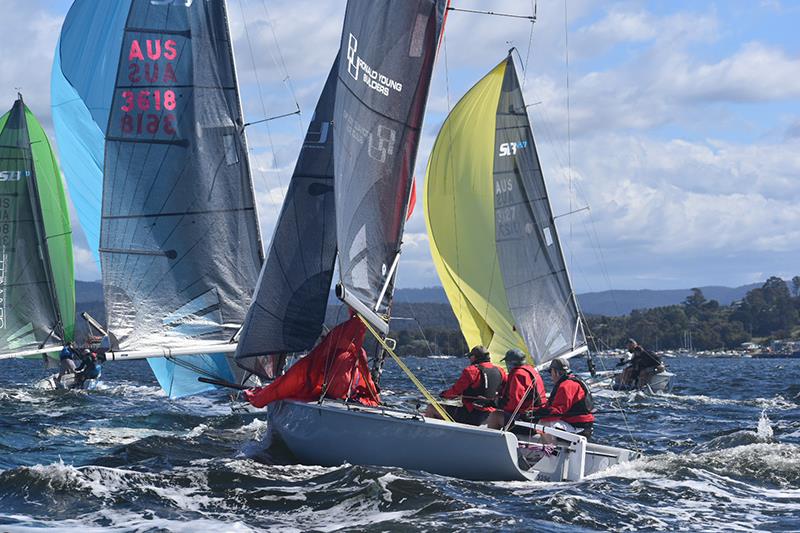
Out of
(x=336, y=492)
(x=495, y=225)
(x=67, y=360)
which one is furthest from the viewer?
(x=67, y=360)

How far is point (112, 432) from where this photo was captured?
17.8m

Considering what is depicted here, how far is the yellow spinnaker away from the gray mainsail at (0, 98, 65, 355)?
958cm

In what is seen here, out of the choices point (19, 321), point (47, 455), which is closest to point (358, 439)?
point (47, 455)

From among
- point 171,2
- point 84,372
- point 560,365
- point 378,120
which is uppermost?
point 171,2

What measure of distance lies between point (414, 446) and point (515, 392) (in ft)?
4.85

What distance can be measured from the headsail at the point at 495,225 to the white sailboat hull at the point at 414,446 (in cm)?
840

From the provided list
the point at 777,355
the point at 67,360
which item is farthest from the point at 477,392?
the point at 777,355

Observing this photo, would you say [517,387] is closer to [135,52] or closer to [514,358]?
[514,358]

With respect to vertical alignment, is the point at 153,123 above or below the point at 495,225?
above

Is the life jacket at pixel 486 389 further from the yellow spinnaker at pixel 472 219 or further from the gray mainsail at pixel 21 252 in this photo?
the gray mainsail at pixel 21 252

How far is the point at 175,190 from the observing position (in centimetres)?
1870

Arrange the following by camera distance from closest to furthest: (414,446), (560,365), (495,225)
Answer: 1. (414,446)
2. (560,365)
3. (495,225)

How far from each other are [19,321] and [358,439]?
15.6 metres

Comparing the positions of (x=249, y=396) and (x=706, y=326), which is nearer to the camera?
(x=249, y=396)
